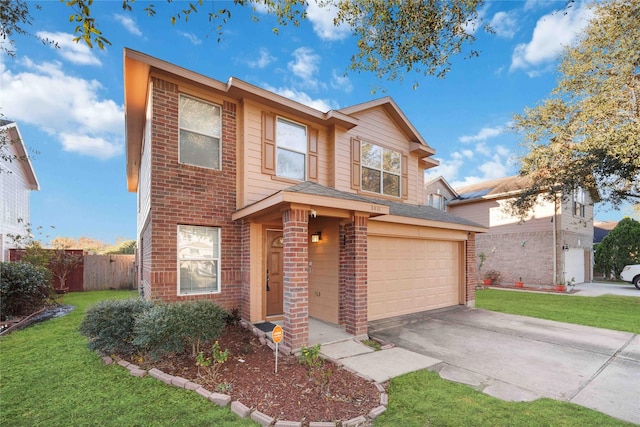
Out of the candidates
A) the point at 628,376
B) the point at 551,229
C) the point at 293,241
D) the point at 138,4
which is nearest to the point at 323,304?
the point at 293,241

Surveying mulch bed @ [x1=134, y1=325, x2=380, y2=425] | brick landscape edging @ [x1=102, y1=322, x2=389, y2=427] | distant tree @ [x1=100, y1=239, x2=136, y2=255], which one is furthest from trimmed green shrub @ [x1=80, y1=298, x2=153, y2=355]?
distant tree @ [x1=100, y1=239, x2=136, y2=255]

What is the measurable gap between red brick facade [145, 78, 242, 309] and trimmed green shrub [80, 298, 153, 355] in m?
0.84

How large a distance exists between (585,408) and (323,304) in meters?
5.06

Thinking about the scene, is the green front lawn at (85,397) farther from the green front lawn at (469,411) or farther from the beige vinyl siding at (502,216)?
the beige vinyl siding at (502,216)

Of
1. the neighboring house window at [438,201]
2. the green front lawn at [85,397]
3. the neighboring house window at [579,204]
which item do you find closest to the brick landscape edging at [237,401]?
the green front lawn at [85,397]

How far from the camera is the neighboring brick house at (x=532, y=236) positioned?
15.8m

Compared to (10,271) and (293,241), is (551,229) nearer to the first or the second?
(293,241)

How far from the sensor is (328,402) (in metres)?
3.72

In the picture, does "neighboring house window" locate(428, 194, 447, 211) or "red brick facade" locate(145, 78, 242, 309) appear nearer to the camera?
"red brick facade" locate(145, 78, 242, 309)

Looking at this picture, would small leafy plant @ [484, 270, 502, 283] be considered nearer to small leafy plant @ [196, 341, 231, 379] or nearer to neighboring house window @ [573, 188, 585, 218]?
neighboring house window @ [573, 188, 585, 218]

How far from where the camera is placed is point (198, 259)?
6594 millimetres

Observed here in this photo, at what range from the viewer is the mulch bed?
355 cm

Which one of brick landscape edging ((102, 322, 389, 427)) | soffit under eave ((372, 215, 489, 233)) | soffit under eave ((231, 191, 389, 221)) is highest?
soffit under eave ((231, 191, 389, 221))

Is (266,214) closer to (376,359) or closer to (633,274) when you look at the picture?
(376,359)
